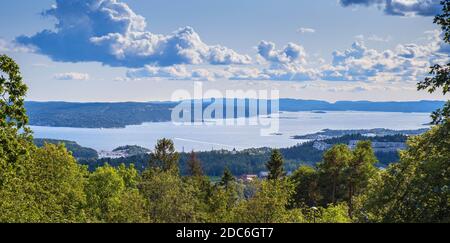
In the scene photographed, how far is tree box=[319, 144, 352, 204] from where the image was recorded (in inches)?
A: 2193

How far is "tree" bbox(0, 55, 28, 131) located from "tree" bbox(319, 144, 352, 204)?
39559mm

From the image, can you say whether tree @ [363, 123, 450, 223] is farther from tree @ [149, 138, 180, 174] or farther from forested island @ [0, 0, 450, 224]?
tree @ [149, 138, 180, 174]

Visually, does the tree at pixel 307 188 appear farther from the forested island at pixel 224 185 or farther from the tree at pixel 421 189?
the tree at pixel 421 189

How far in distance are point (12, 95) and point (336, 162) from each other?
41993 millimetres

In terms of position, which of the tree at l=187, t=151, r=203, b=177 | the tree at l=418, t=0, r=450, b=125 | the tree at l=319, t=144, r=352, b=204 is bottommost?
the tree at l=187, t=151, r=203, b=177

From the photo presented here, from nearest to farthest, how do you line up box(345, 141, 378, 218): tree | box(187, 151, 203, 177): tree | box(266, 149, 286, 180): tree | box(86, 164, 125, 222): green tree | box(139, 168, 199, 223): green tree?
box(139, 168, 199, 223): green tree → box(86, 164, 125, 222): green tree → box(345, 141, 378, 218): tree → box(266, 149, 286, 180): tree → box(187, 151, 203, 177): tree

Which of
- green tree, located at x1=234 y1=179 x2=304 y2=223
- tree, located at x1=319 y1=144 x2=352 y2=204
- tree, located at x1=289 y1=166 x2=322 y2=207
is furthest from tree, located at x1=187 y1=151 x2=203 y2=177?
green tree, located at x1=234 y1=179 x2=304 y2=223

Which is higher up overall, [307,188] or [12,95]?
[12,95]

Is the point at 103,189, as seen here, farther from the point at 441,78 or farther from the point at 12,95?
the point at 441,78

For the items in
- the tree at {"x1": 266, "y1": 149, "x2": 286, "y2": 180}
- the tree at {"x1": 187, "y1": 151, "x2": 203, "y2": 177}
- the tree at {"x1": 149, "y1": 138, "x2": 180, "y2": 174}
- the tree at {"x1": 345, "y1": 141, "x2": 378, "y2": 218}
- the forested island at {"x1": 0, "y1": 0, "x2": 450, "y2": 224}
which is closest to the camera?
the forested island at {"x1": 0, "y1": 0, "x2": 450, "y2": 224}

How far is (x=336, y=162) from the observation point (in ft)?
187

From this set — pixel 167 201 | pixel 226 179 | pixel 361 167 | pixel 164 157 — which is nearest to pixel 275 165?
pixel 226 179
